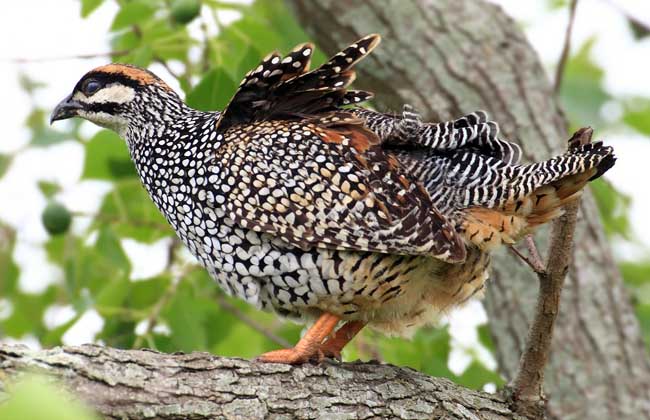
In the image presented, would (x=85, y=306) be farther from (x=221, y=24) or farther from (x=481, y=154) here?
(x=481, y=154)

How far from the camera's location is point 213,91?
5.19 meters

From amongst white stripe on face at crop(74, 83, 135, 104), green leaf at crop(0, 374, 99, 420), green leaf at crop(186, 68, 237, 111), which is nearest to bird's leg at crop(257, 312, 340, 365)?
green leaf at crop(186, 68, 237, 111)

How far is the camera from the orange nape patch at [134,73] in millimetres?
5105

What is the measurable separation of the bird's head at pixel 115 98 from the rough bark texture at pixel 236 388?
1.90m

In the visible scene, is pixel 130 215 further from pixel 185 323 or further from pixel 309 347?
pixel 309 347

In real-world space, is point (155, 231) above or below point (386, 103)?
below

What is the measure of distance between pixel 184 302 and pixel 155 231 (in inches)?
32.9

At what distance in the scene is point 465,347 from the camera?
23.5 ft

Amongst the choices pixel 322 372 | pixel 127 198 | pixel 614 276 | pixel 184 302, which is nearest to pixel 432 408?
pixel 322 372

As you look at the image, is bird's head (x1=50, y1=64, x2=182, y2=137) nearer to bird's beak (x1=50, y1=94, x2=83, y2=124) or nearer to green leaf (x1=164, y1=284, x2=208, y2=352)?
bird's beak (x1=50, y1=94, x2=83, y2=124)

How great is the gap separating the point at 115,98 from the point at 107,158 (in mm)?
956

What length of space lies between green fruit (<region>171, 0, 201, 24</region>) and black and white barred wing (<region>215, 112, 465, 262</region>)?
1137 mm

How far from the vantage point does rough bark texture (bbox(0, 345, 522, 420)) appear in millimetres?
3203

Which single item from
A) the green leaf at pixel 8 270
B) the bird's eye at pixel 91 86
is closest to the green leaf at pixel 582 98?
the bird's eye at pixel 91 86
